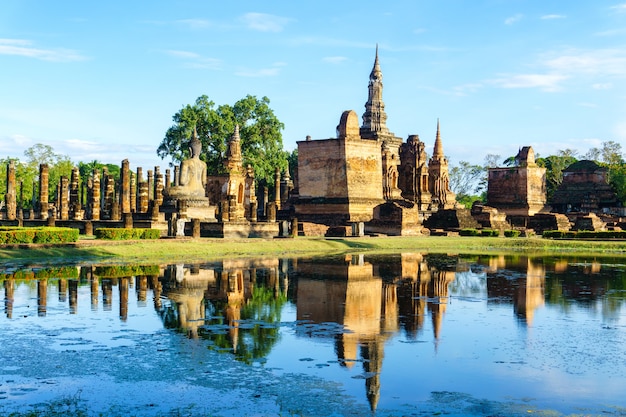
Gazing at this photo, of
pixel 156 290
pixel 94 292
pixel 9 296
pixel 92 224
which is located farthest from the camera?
pixel 92 224

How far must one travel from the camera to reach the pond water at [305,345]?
8.53 metres

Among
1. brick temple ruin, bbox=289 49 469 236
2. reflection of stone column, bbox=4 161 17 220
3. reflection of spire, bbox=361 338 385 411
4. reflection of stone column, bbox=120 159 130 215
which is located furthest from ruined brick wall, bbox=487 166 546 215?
reflection of spire, bbox=361 338 385 411

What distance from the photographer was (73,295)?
16391mm

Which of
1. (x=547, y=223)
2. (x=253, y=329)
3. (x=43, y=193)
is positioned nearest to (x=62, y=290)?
(x=253, y=329)

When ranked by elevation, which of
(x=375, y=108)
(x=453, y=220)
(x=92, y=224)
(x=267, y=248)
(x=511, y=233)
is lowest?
(x=267, y=248)

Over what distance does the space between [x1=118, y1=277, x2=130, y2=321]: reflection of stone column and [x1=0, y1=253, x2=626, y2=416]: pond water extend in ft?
0.13

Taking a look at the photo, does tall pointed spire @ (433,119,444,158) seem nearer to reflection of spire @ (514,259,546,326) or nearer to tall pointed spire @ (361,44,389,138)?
tall pointed spire @ (361,44,389,138)

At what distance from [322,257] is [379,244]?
26.7ft

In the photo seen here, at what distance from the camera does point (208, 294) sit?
1695 centimetres

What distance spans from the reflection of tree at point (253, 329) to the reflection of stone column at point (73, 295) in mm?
2683

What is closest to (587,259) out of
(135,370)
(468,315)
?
(468,315)

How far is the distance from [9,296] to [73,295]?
1.29 metres

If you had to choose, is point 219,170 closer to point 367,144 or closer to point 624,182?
point 367,144

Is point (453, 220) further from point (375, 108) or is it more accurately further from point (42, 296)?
point (42, 296)
